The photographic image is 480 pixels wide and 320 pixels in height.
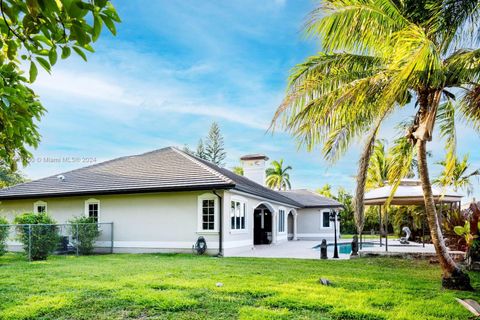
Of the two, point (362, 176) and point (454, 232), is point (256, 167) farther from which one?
point (362, 176)

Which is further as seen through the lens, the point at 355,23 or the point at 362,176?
the point at 362,176

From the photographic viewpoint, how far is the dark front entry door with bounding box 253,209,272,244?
2334 centimetres

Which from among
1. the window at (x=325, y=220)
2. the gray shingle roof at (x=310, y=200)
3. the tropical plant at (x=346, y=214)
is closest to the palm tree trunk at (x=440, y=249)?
the gray shingle roof at (x=310, y=200)

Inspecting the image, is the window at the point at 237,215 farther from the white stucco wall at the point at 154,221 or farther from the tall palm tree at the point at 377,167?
the tall palm tree at the point at 377,167

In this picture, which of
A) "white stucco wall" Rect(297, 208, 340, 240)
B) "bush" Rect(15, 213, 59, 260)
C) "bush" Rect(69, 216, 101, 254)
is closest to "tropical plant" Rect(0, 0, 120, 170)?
"bush" Rect(15, 213, 59, 260)

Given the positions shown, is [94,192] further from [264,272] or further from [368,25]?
[368,25]

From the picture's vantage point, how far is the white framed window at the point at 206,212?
16.0 meters

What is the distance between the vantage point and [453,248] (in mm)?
13531

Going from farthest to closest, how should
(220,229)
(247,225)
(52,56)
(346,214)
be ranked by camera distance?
1. (346,214)
2. (247,225)
3. (220,229)
4. (52,56)

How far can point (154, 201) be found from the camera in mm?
16812

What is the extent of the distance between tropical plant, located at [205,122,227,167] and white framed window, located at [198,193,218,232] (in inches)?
1361

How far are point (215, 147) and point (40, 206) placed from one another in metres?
32.8

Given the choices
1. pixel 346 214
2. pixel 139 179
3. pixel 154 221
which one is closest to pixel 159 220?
pixel 154 221

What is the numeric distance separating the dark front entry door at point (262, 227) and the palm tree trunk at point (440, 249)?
49.6 feet
